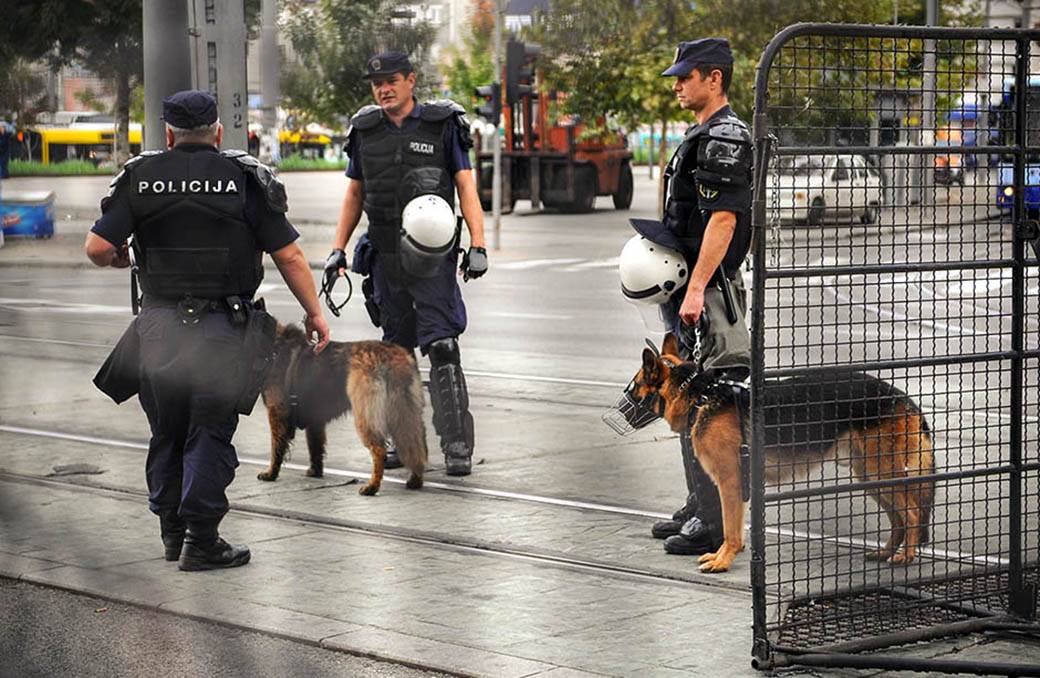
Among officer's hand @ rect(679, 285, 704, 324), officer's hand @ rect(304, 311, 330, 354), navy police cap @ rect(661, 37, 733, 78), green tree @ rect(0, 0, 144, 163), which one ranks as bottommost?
officer's hand @ rect(304, 311, 330, 354)

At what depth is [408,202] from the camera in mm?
8219

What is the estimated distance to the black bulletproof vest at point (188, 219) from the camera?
20.9ft

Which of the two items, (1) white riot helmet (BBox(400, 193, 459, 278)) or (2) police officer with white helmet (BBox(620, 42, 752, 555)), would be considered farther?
(1) white riot helmet (BBox(400, 193, 459, 278))

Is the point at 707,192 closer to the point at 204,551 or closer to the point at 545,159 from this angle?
the point at 204,551

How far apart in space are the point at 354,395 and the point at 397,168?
3.84 ft

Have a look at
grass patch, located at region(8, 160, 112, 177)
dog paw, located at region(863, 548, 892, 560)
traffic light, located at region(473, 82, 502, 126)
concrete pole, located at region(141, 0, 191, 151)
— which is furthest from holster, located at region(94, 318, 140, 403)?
grass patch, located at region(8, 160, 112, 177)

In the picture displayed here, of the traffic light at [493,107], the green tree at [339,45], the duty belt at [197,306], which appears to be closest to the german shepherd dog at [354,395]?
the duty belt at [197,306]

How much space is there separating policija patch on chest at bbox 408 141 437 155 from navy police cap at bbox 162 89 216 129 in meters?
1.87

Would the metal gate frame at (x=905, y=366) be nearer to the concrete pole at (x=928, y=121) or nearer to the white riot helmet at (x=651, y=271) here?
the concrete pole at (x=928, y=121)

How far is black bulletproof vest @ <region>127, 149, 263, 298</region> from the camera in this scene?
6.38 m

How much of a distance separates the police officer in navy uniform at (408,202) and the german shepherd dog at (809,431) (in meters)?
1.99

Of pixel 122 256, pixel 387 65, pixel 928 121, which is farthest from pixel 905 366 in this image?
pixel 387 65

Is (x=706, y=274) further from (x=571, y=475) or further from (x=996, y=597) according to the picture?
(x=571, y=475)

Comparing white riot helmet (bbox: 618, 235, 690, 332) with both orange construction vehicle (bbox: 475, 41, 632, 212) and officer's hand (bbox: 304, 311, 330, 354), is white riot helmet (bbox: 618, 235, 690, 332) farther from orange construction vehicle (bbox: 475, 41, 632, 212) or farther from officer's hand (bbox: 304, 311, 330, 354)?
orange construction vehicle (bbox: 475, 41, 632, 212)
